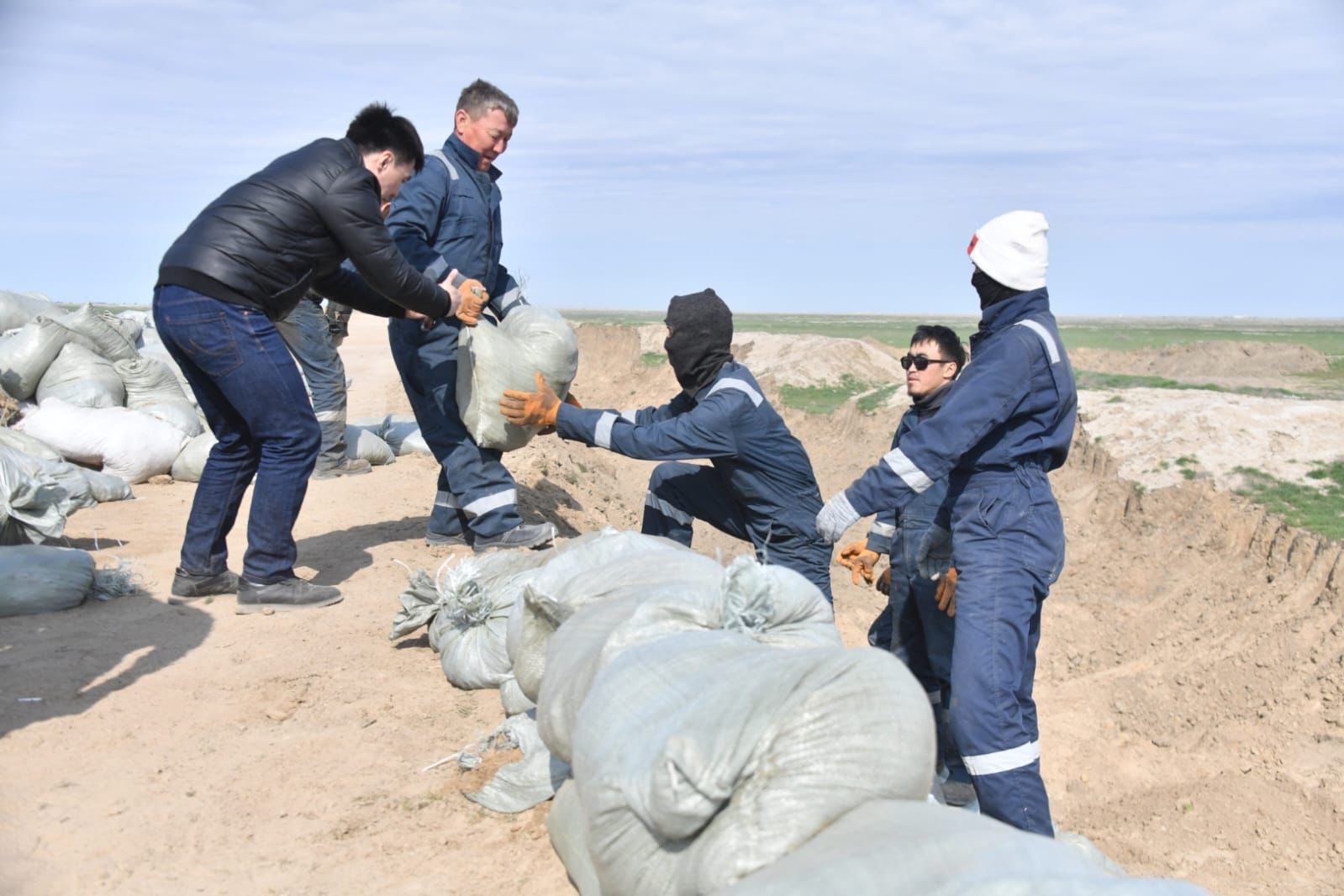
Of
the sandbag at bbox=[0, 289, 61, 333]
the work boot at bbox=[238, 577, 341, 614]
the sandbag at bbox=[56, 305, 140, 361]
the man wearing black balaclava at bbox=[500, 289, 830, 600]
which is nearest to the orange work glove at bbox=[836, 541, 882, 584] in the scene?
the man wearing black balaclava at bbox=[500, 289, 830, 600]

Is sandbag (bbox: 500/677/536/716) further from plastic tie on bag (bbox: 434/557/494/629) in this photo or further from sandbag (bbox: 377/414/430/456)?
sandbag (bbox: 377/414/430/456)

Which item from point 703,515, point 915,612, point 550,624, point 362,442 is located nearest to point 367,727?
point 550,624

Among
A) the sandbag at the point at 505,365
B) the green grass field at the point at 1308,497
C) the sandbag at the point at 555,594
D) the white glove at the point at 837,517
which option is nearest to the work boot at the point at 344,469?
the sandbag at the point at 505,365

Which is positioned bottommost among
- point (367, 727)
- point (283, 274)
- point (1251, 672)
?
point (1251, 672)

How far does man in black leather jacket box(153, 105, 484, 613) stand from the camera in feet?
13.3

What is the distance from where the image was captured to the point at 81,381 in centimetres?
767

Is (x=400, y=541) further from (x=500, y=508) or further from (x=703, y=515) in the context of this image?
(x=703, y=515)

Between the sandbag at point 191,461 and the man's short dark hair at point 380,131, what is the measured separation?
3.43 m

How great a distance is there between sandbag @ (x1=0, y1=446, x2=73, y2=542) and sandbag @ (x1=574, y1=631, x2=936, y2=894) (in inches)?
148

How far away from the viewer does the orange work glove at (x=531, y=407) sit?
14.2 ft

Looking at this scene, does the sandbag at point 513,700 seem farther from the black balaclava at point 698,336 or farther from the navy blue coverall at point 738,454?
the black balaclava at point 698,336

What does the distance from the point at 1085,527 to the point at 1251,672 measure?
278 centimetres

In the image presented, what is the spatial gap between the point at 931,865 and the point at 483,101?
431 cm

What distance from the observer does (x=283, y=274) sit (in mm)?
4188
